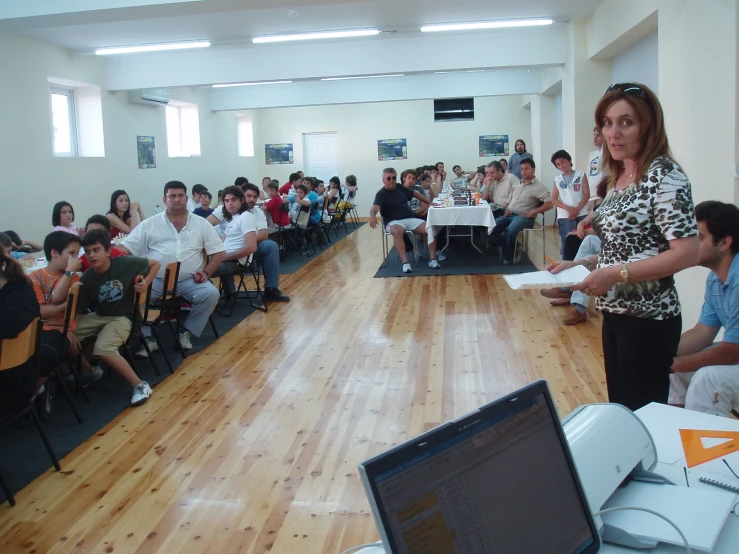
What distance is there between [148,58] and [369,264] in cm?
446

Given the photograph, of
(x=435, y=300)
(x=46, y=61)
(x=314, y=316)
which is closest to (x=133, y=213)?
(x=46, y=61)

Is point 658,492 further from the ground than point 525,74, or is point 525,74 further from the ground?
point 525,74

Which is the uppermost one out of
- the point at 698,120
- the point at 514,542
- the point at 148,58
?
A: the point at 148,58

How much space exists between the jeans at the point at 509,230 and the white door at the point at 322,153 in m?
8.50

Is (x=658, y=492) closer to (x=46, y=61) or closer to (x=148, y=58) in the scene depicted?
(x=46, y=61)

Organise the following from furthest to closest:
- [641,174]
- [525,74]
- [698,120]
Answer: [525,74]
[698,120]
[641,174]

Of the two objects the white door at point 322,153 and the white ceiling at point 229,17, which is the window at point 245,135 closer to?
the white door at point 322,153

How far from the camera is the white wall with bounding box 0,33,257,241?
25.4ft

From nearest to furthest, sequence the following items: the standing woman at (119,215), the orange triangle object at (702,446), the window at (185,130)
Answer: the orange triangle object at (702,446) → the standing woman at (119,215) → the window at (185,130)

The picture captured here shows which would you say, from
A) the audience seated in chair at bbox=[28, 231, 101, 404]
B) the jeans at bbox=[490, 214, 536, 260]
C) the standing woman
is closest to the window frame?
the standing woman

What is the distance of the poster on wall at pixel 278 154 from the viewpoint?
54.4 feet

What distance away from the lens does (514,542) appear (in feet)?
3.01

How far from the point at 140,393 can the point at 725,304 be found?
3.22 m

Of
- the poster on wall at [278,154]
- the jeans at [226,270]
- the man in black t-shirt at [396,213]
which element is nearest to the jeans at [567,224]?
the man in black t-shirt at [396,213]
